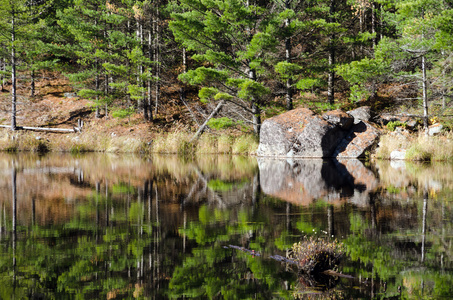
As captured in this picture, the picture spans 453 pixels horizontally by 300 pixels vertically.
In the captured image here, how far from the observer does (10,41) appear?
102 feet

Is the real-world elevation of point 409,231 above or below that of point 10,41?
below

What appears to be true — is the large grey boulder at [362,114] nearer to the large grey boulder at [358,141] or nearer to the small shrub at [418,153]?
the large grey boulder at [358,141]

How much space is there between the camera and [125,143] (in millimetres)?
27672

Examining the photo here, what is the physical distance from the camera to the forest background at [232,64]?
21.8 metres

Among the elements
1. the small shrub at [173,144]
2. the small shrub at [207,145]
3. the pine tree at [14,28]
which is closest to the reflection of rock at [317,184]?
the small shrub at [207,145]

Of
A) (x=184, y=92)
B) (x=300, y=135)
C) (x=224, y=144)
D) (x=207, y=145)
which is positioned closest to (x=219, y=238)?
(x=300, y=135)

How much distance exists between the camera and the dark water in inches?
165

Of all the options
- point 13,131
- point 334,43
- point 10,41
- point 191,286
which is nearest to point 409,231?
point 191,286

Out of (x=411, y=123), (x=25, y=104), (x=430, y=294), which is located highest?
(x=25, y=104)

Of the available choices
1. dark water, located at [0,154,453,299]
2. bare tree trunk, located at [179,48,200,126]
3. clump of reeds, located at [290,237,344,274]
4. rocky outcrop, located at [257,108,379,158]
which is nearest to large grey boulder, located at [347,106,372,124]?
rocky outcrop, located at [257,108,379,158]

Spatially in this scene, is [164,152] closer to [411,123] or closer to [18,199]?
[411,123]

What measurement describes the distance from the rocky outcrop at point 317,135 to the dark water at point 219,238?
9.97m

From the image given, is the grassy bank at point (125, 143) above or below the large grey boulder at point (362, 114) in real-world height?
below

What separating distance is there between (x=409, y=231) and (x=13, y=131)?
98.6 ft
